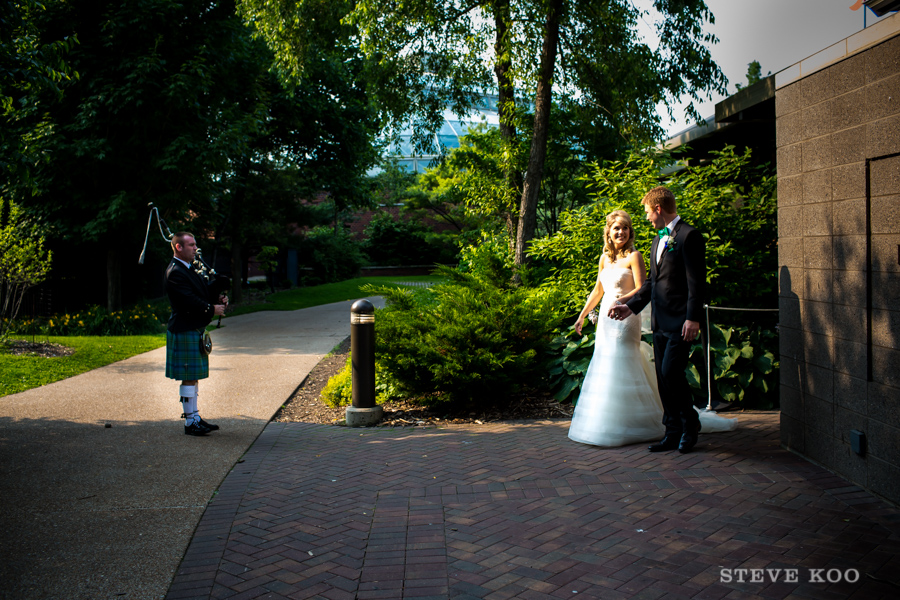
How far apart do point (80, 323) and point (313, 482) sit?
11590mm

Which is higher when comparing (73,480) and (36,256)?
(36,256)

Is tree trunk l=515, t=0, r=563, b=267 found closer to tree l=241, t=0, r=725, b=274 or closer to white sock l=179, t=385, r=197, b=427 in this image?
tree l=241, t=0, r=725, b=274

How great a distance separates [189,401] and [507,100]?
727cm

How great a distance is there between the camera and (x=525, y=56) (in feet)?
34.8

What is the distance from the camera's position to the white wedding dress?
5.64m

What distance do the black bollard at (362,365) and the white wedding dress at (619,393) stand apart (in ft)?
6.84

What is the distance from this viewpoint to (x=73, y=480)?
4.90m

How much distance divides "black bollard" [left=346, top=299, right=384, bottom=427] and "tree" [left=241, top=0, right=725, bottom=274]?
3994 millimetres

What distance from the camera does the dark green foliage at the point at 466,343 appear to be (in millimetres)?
6977

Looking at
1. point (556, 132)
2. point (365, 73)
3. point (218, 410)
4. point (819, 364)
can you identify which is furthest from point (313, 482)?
point (556, 132)

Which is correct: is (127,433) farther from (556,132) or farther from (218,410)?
(556,132)

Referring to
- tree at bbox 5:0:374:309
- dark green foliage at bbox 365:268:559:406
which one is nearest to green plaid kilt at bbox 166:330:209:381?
dark green foliage at bbox 365:268:559:406

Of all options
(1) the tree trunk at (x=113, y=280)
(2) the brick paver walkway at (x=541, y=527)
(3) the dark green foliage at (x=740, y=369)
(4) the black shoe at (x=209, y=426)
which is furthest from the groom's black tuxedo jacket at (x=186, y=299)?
(1) the tree trunk at (x=113, y=280)

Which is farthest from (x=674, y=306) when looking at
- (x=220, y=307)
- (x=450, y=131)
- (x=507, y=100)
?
(x=450, y=131)
